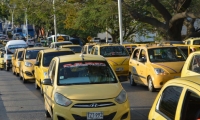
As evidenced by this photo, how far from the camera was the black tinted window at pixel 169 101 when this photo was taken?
5258 millimetres

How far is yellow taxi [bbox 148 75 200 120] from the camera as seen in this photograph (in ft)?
16.2

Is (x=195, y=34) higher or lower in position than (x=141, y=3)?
lower

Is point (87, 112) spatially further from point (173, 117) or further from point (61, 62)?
point (173, 117)

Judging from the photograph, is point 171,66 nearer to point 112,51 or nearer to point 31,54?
point 112,51

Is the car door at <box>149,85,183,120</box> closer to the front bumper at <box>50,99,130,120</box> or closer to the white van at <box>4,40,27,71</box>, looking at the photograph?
the front bumper at <box>50,99,130,120</box>

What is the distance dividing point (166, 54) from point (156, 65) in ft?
2.89

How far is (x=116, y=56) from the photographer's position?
20.3m

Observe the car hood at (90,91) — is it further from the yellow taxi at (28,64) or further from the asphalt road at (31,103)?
the yellow taxi at (28,64)

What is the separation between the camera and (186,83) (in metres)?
5.09

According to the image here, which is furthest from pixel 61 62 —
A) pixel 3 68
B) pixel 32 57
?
pixel 3 68

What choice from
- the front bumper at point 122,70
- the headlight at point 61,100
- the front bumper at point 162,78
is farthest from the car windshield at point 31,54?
the headlight at point 61,100

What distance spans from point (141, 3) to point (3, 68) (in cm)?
1291

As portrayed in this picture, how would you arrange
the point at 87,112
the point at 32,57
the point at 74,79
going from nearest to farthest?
1. the point at 87,112
2. the point at 74,79
3. the point at 32,57

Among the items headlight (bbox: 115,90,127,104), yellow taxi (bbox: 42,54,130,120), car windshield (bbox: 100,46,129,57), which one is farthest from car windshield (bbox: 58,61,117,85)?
car windshield (bbox: 100,46,129,57)
